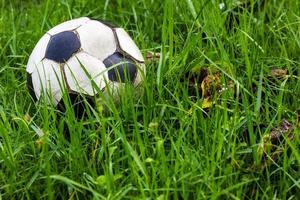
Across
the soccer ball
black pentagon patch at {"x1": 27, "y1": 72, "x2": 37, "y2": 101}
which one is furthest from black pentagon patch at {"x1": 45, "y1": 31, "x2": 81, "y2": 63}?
black pentagon patch at {"x1": 27, "y1": 72, "x2": 37, "y2": 101}

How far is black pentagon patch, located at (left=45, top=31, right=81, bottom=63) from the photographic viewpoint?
2449 mm

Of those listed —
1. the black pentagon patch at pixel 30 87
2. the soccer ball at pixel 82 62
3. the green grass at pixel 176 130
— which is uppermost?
the soccer ball at pixel 82 62

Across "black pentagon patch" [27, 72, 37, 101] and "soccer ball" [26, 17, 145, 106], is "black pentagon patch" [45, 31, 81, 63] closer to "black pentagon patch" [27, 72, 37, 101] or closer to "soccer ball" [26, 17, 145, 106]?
"soccer ball" [26, 17, 145, 106]

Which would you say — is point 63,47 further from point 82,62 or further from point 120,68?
point 120,68

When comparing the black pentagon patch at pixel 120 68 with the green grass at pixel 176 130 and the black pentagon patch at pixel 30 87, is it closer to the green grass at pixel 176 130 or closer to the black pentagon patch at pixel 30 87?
the green grass at pixel 176 130

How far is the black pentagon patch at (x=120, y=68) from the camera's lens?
240 centimetres

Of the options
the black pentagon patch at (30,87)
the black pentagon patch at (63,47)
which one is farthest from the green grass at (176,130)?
the black pentagon patch at (63,47)

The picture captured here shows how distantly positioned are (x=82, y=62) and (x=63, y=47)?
0.37 feet

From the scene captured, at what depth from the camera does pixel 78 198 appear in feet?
6.74

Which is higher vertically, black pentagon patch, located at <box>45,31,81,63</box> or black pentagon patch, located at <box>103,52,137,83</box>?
black pentagon patch, located at <box>45,31,81,63</box>

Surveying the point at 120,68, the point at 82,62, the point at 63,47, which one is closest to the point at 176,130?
the point at 120,68

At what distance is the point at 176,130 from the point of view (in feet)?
7.56

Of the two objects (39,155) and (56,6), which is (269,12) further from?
(39,155)

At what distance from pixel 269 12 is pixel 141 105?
1155mm
